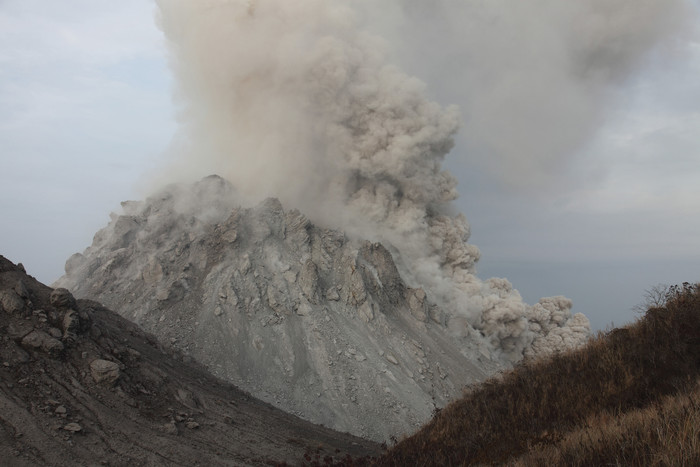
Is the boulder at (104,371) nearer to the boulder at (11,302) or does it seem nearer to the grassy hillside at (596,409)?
the boulder at (11,302)

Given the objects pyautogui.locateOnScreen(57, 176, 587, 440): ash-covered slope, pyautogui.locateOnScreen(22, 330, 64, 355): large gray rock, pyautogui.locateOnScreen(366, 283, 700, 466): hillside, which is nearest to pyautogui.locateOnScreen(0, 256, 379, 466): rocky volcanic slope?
pyautogui.locateOnScreen(22, 330, 64, 355): large gray rock

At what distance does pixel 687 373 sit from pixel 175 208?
35443 millimetres

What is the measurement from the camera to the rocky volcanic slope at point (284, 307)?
80.8ft

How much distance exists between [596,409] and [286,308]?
23.7m

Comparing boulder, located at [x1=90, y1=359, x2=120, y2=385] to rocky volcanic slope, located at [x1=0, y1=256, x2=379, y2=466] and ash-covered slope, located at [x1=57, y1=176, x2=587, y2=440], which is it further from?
ash-covered slope, located at [x1=57, y1=176, x2=587, y2=440]

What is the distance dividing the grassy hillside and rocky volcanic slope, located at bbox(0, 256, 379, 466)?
6.16 meters

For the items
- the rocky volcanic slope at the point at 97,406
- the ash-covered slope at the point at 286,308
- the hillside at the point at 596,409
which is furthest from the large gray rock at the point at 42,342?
the ash-covered slope at the point at 286,308

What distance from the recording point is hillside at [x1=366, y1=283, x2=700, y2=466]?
4.42 m

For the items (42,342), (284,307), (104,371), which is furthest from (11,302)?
(284,307)

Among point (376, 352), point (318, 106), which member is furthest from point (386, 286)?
point (318, 106)

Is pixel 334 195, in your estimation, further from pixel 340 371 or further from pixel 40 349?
pixel 40 349

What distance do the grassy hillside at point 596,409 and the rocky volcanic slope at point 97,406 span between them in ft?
20.2

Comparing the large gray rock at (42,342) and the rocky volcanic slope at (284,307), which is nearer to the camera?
the large gray rock at (42,342)

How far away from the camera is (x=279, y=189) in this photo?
37781 mm
